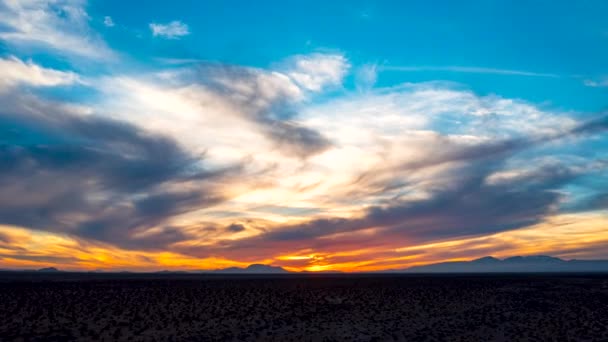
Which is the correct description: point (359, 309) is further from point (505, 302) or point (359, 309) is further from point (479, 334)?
point (505, 302)

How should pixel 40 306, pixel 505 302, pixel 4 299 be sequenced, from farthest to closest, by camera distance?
pixel 505 302 < pixel 4 299 < pixel 40 306

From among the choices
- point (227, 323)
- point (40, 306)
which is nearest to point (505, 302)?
point (227, 323)

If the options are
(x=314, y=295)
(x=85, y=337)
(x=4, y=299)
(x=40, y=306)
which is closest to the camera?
(x=85, y=337)

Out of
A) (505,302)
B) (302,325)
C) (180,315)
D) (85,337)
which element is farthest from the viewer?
(505,302)

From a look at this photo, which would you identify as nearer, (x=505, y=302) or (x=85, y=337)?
(x=85, y=337)

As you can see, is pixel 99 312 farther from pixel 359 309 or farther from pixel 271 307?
pixel 359 309

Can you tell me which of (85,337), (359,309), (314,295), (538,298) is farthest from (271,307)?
(538,298)

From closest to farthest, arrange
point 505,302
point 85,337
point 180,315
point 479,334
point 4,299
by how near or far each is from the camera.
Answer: point 85,337, point 479,334, point 180,315, point 4,299, point 505,302

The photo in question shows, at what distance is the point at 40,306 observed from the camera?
39.2 meters

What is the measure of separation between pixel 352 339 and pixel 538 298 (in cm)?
3675

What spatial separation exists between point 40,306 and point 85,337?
1568 cm

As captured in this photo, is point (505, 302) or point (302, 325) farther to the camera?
point (505, 302)

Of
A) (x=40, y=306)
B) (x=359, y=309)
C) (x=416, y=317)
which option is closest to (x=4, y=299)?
(x=40, y=306)

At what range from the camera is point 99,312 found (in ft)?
119
